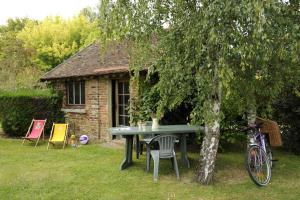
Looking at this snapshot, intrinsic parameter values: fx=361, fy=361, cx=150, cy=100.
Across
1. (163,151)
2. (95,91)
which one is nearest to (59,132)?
(95,91)

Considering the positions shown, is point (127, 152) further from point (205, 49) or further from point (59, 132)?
point (59, 132)

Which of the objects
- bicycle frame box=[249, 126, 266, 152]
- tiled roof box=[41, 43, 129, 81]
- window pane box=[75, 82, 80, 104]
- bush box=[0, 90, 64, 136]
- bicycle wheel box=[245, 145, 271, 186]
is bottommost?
bicycle wheel box=[245, 145, 271, 186]

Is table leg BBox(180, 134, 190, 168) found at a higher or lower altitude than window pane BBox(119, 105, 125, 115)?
lower

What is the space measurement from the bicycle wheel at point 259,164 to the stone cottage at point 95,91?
5.49 m

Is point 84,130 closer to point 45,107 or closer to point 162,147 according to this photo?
point 45,107

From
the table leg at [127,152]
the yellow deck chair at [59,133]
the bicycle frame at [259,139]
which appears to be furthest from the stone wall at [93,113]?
the bicycle frame at [259,139]

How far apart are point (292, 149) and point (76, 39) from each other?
29315 mm

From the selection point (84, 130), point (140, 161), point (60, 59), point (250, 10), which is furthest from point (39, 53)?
point (250, 10)

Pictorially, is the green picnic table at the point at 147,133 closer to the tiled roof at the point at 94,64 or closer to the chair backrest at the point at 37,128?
the tiled roof at the point at 94,64

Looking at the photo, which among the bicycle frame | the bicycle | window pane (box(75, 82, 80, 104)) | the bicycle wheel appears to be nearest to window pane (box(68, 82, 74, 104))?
window pane (box(75, 82, 80, 104))

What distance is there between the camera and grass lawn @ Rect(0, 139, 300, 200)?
6.69m

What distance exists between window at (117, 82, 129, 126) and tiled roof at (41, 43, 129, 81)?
802 mm

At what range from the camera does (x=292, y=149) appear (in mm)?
10648

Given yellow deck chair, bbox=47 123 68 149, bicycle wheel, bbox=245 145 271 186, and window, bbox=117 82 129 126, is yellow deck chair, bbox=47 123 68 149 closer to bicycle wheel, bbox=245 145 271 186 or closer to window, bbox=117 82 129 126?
window, bbox=117 82 129 126
